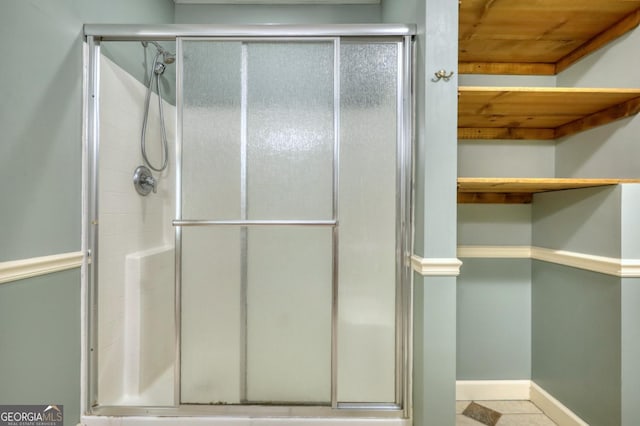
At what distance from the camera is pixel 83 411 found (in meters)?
1.48

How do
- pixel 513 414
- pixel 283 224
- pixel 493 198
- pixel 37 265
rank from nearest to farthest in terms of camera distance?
pixel 37 265
pixel 283 224
pixel 513 414
pixel 493 198

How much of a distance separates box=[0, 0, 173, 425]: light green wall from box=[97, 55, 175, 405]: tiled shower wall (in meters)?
0.11

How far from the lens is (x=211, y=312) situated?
1487mm

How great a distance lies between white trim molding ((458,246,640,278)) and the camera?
4.18ft

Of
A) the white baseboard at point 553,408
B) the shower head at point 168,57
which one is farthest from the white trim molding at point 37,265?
the white baseboard at point 553,408

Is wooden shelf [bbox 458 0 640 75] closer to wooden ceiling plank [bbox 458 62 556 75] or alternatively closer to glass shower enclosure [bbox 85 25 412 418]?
wooden ceiling plank [bbox 458 62 556 75]

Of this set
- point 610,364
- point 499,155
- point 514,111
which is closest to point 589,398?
point 610,364

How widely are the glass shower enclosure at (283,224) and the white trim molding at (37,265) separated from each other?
3.6 inches

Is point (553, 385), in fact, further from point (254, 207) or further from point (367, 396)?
point (254, 207)

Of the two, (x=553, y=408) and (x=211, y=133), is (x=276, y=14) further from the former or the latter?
(x=553, y=408)

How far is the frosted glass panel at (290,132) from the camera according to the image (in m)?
1.47

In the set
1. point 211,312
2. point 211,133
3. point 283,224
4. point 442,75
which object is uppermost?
point 442,75

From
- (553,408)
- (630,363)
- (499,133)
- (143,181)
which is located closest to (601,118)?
(499,133)

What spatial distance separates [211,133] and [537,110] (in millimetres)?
1539
